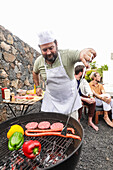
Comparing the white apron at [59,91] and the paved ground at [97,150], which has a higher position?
the white apron at [59,91]

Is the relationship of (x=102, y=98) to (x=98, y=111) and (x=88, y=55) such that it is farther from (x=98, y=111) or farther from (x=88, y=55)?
(x=88, y=55)

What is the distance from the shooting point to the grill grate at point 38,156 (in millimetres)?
861

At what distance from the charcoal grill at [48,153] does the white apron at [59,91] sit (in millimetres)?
296

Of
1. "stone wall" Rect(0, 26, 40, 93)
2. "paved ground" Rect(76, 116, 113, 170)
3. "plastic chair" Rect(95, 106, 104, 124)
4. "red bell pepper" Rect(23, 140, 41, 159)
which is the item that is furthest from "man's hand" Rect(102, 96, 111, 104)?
"stone wall" Rect(0, 26, 40, 93)

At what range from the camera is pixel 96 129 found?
2910 millimetres

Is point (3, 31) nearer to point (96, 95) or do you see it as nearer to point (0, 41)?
point (0, 41)

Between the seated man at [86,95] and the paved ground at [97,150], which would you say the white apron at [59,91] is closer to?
the paved ground at [97,150]

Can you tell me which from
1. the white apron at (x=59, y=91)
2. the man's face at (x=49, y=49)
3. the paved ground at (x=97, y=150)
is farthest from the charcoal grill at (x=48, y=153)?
the paved ground at (x=97, y=150)

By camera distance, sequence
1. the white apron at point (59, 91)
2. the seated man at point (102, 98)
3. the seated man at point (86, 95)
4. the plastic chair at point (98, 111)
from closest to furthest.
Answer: the white apron at point (59, 91) < the seated man at point (86, 95) < the seated man at point (102, 98) < the plastic chair at point (98, 111)

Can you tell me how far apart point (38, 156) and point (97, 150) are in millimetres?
1718

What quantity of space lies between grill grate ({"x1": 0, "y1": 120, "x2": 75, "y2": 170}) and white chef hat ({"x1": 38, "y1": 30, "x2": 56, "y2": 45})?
1.27m

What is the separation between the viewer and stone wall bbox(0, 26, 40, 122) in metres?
3.09

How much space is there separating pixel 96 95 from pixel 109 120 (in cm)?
87

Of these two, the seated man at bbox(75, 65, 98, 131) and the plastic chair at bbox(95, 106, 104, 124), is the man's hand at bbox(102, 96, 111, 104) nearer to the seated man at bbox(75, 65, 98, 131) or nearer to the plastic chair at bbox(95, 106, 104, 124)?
the plastic chair at bbox(95, 106, 104, 124)
